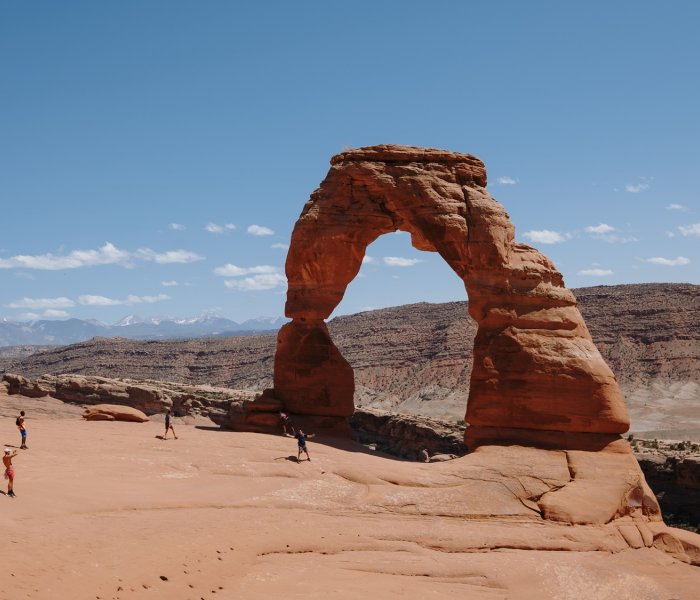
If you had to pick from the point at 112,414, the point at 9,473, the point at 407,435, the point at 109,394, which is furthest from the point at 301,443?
the point at 109,394

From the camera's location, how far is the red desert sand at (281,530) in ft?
38.4

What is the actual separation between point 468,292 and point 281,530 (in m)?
10.1

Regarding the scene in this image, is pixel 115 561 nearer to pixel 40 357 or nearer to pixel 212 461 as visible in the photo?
pixel 212 461

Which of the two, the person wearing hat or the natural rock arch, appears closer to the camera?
the person wearing hat

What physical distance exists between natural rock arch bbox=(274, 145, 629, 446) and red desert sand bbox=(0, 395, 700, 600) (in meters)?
1.63

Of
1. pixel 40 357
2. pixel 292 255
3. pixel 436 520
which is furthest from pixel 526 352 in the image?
pixel 40 357

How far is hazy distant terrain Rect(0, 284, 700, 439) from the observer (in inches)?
2457

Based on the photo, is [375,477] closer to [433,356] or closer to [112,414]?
[112,414]

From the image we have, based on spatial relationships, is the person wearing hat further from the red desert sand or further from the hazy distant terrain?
the hazy distant terrain

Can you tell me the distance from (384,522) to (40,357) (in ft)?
283

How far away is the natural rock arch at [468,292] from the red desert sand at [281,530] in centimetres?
163

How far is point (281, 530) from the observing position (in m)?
14.3

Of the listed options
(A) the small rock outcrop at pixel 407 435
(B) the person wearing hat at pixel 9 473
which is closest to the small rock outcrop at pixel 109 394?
(A) the small rock outcrop at pixel 407 435

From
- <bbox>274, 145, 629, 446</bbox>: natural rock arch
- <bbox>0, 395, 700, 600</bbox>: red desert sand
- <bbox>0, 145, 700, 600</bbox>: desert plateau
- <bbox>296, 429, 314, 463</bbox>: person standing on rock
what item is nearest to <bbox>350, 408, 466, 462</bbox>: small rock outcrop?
<bbox>274, 145, 629, 446</bbox>: natural rock arch
